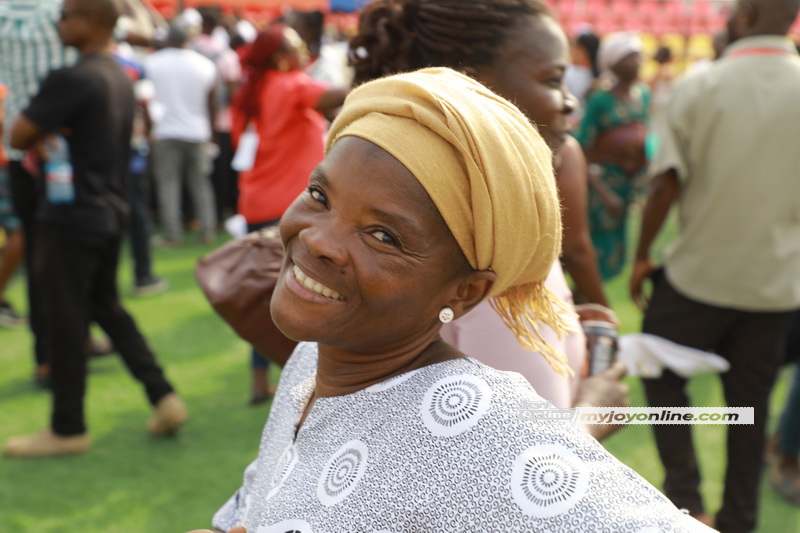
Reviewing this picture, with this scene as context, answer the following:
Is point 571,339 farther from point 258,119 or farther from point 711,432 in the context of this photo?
point 258,119

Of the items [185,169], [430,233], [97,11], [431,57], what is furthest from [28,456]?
[185,169]

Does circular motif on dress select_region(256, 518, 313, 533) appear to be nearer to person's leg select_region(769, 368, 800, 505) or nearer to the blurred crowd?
the blurred crowd

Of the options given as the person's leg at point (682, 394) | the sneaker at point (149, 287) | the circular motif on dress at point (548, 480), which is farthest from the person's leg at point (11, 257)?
the circular motif on dress at point (548, 480)

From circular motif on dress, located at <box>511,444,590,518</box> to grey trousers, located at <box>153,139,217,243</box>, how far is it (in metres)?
7.05

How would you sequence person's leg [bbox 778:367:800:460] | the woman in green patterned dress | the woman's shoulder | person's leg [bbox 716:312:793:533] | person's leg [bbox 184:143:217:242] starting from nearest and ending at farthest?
the woman's shoulder
person's leg [bbox 716:312:793:533]
person's leg [bbox 778:367:800:460]
the woman in green patterned dress
person's leg [bbox 184:143:217:242]

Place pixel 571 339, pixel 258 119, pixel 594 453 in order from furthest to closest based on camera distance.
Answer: pixel 258 119 → pixel 571 339 → pixel 594 453

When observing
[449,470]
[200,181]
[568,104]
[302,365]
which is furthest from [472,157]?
[200,181]

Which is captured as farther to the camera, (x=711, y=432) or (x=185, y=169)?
(x=185, y=169)

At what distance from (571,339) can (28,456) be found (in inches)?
122

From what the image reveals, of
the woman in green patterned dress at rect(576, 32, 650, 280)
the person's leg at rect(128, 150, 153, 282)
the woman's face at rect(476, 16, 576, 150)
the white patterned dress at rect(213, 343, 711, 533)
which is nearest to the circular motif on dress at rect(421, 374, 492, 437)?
the white patterned dress at rect(213, 343, 711, 533)

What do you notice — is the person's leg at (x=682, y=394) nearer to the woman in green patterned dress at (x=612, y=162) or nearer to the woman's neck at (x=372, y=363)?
the woman in green patterned dress at (x=612, y=162)

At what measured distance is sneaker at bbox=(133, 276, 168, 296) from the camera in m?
6.58

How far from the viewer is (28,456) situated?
3844 mm

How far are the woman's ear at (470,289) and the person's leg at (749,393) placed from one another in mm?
2259
